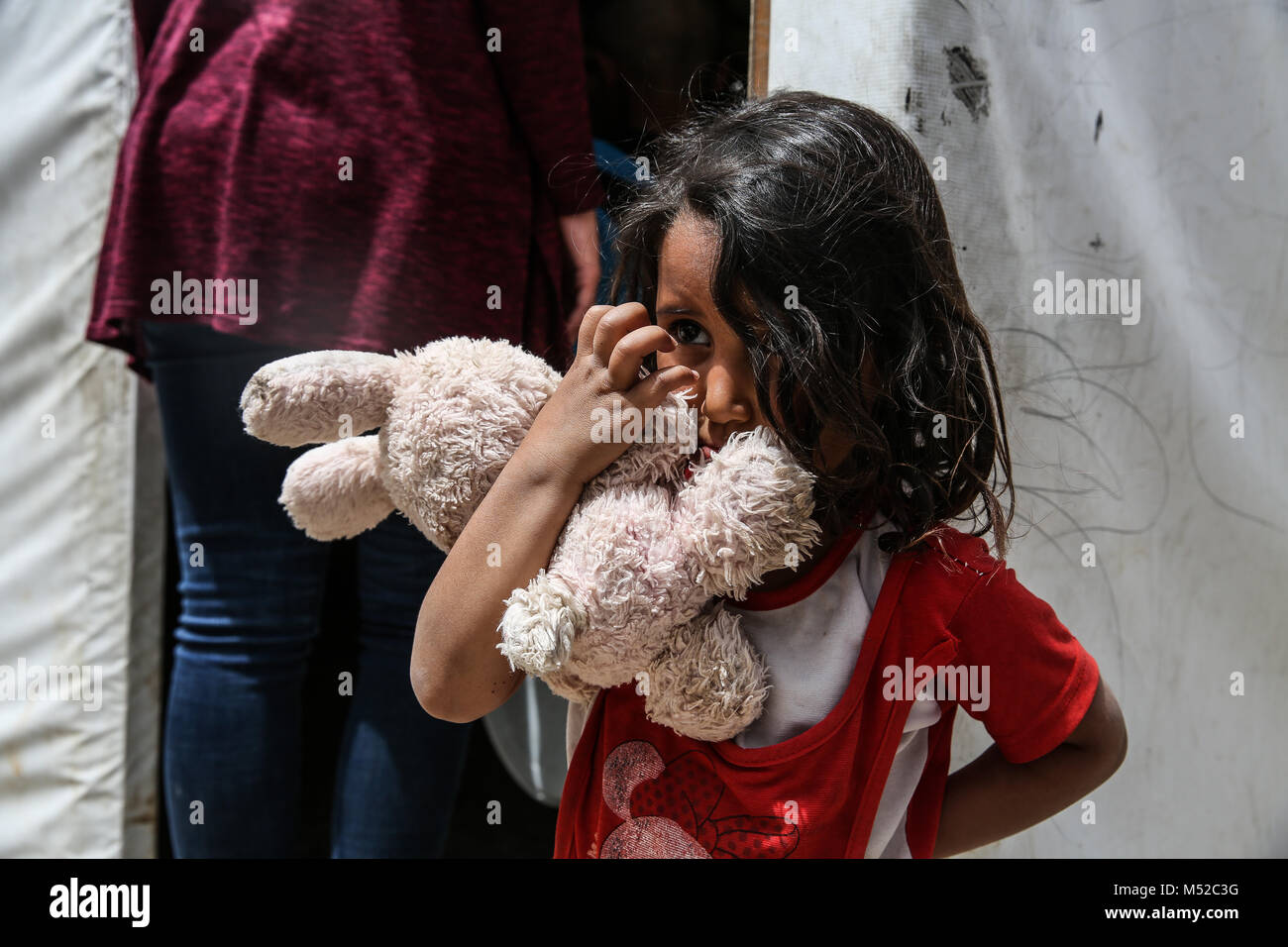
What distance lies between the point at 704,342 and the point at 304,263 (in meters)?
0.42

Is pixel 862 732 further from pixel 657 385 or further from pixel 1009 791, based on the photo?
pixel 657 385

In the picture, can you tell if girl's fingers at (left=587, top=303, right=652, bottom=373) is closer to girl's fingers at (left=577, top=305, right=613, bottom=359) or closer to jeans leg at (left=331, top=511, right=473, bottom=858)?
girl's fingers at (left=577, top=305, right=613, bottom=359)

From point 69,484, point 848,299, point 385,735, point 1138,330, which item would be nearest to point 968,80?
point 1138,330

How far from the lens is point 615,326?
59 centimetres

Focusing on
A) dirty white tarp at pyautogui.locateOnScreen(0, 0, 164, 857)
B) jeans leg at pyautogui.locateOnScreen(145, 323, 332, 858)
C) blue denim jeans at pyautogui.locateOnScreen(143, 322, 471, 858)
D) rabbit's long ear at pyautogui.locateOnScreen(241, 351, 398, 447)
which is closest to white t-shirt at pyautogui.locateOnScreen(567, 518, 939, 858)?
rabbit's long ear at pyautogui.locateOnScreen(241, 351, 398, 447)

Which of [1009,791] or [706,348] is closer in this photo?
[706,348]

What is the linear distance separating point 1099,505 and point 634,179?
0.58m

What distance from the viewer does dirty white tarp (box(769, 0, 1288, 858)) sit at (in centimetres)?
91

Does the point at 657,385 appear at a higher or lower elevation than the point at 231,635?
higher

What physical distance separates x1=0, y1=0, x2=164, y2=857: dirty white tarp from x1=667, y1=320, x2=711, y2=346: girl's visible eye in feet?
2.90

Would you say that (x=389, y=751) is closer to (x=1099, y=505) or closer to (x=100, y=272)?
(x=100, y=272)

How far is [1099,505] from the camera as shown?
3.23 feet

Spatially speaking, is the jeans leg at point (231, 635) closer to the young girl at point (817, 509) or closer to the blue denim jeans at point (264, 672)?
the blue denim jeans at point (264, 672)
